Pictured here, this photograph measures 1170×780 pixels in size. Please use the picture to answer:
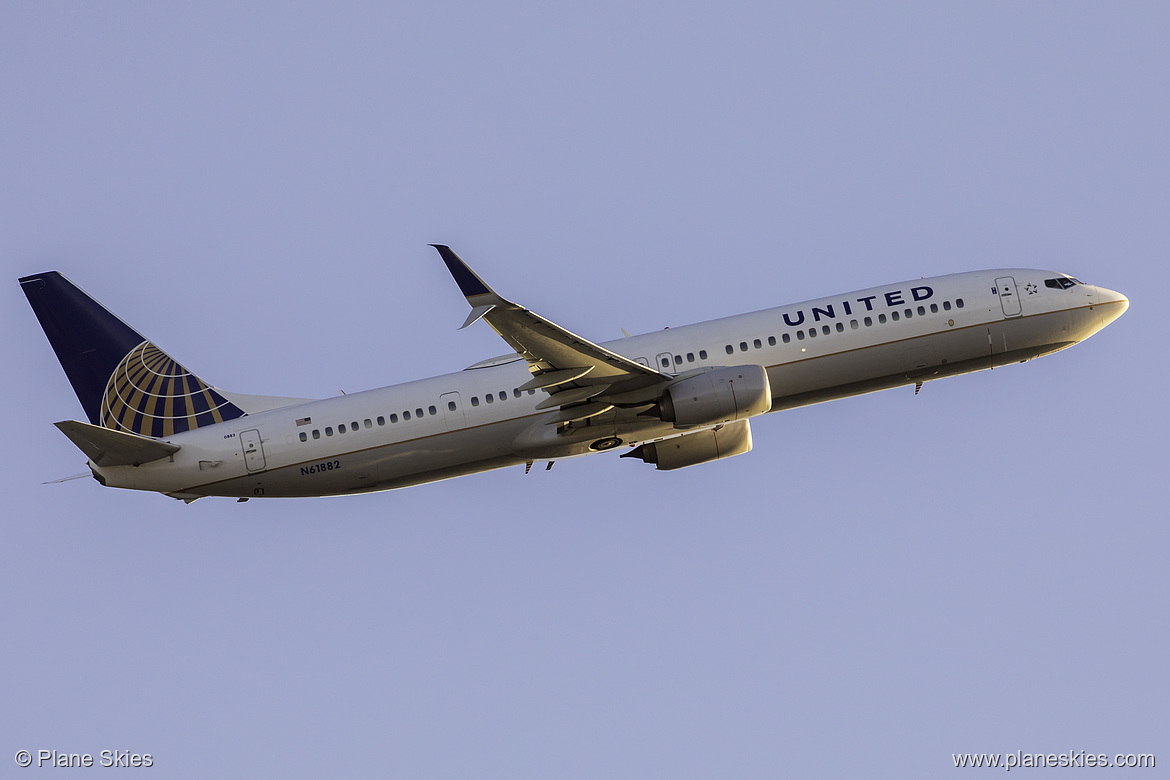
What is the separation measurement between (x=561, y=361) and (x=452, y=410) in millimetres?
4870

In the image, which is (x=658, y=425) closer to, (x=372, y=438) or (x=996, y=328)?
(x=372, y=438)

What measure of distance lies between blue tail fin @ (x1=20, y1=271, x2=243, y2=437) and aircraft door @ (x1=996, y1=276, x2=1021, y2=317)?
25.1 metres

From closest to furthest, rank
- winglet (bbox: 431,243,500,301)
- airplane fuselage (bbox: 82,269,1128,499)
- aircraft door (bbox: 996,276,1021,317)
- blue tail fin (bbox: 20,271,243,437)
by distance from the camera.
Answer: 1. winglet (bbox: 431,243,500,301)
2. airplane fuselage (bbox: 82,269,1128,499)
3. aircraft door (bbox: 996,276,1021,317)
4. blue tail fin (bbox: 20,271,243,437)

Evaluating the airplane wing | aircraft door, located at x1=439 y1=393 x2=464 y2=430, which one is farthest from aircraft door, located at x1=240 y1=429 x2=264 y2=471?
the airplane wing

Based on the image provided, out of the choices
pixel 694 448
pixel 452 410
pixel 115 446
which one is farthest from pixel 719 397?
pixel 115 446

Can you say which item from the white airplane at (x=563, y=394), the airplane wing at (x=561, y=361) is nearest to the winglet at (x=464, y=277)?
the airplane wing at (x=561, y=361)

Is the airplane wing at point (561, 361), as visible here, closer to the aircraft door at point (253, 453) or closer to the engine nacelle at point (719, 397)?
the engine nacelle at point (719, 397)

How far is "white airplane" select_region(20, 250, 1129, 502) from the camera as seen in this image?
39.0m

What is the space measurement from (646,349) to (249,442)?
12.9 meters

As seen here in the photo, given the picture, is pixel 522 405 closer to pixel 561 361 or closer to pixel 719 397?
pixel 561 361

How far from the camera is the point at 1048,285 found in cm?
4231

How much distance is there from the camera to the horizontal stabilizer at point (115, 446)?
122ft

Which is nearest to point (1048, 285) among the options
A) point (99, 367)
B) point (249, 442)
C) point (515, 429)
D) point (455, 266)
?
point (515, 429)

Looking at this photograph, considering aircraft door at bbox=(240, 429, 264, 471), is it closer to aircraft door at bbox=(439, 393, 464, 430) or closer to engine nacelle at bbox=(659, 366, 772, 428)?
aircraft door at bbox=(439, 393, 464, 430)
